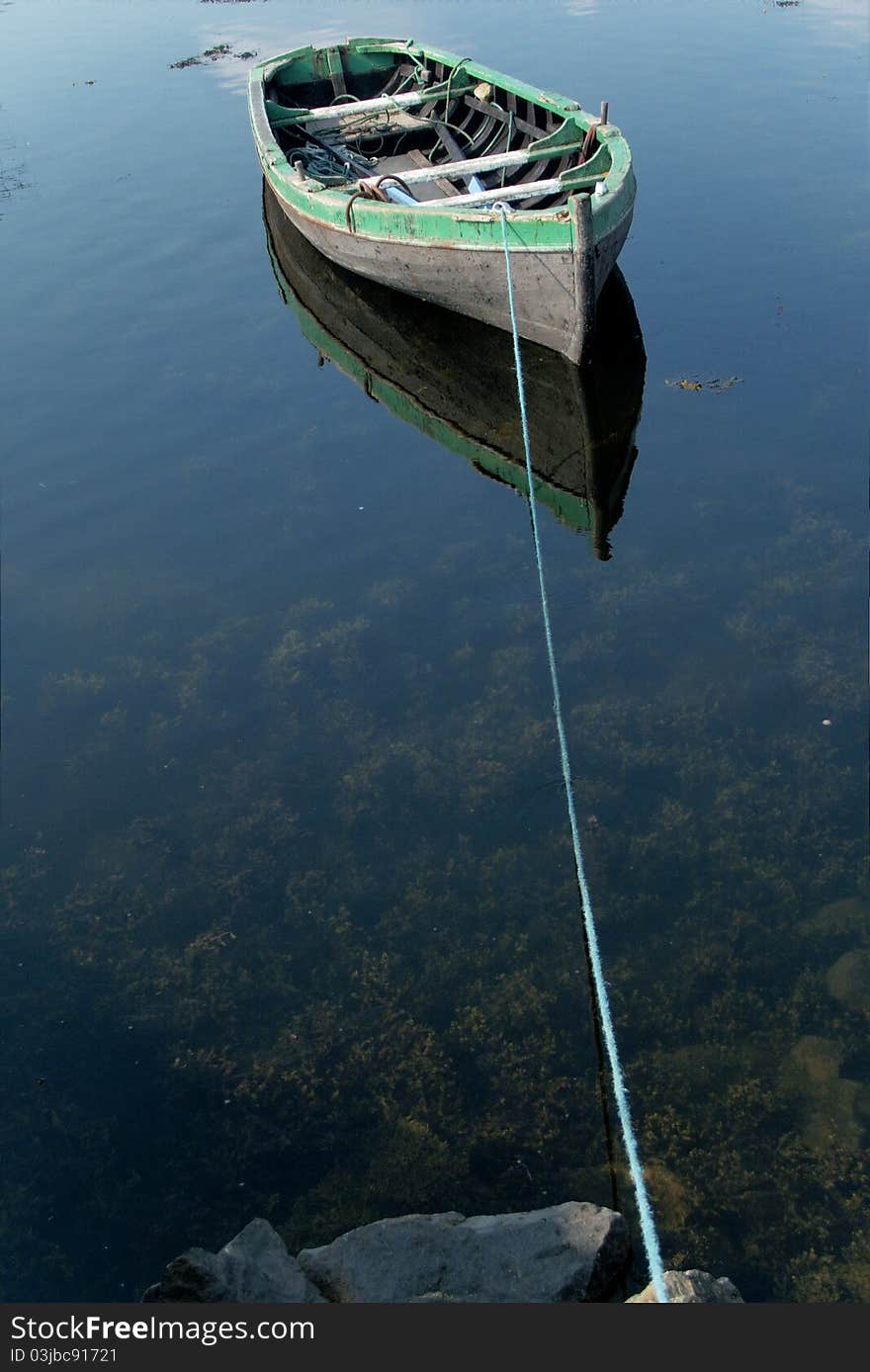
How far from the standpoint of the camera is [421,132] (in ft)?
51.1

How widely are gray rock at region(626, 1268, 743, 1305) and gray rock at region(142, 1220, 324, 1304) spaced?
1248 mm

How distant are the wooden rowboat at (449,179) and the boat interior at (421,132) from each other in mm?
22

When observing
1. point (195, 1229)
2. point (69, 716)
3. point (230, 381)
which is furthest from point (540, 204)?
point (195, 1229)

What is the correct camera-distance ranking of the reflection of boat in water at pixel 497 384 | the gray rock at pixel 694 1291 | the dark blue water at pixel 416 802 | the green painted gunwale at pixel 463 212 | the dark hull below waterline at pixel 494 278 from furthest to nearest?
the dark hull below waterline at pixel 494 278, the green painted gunwale at pixel 463 212, the reflection of boat in water at pixel 497 384, the dark blue water at pixel 416 802, the gray rock at pixel 694 1291

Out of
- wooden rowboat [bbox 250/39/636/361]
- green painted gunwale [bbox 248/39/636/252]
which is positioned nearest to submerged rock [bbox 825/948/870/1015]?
wooden rowboat [bbox 250/39/636/361]

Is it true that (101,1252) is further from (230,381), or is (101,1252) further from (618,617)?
(230,381)

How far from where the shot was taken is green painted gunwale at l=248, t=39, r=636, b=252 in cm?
996

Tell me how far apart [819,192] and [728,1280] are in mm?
15013

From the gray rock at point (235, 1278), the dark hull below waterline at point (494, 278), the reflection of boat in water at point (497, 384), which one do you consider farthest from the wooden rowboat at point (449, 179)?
the gray rock at point (235, 1278)

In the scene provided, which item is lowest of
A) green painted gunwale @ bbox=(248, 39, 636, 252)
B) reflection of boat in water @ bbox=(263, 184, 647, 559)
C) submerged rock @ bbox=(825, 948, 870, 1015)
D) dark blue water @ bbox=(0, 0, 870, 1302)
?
submerged rock @ bbox=(825, 948, 870, 1015)

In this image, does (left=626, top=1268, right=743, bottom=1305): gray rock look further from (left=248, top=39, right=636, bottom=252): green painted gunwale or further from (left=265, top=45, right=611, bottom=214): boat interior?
(left=265, top=45, right=611, bottom=214): boat interior

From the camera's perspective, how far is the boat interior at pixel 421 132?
40.7 feet

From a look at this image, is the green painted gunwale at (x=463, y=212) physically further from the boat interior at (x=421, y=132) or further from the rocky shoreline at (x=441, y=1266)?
the rocky shoreline at (x=441, y=1266)

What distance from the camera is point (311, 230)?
13133 millimetres
